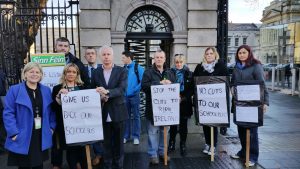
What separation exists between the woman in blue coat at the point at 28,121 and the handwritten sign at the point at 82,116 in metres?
0.42

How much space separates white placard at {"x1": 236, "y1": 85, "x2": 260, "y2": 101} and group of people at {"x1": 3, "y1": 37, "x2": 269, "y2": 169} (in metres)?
0.21

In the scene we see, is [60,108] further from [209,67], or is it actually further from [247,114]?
[247,114]

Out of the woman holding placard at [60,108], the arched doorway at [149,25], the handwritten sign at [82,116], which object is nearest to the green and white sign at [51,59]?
the woman holding placard at [60,108]

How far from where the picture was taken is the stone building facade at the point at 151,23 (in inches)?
324

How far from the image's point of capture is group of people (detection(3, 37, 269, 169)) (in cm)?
430

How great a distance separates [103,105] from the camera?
5.23 meters

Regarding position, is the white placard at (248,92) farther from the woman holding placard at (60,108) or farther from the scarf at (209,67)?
the woman holding placard at (60,108)

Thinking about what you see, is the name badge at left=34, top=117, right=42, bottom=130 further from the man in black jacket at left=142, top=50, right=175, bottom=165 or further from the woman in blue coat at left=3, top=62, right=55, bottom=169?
the man in black jacket at left=142, top=50, right=175, bottom=165

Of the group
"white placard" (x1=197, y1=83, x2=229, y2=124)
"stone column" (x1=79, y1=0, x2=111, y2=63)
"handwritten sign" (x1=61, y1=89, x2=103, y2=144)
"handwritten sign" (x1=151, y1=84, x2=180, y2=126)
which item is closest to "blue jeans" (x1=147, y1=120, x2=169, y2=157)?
"handwritten sign" (x1=151, y1=84, x2=180, y2=126)

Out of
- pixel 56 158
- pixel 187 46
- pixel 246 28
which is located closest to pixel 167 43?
pixel 187 46

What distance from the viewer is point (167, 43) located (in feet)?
30.1

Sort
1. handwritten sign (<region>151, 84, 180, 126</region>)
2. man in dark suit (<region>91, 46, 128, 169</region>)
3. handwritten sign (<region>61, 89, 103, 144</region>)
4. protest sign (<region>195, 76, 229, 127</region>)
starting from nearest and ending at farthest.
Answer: handwritten sign (<region>61, 89, 103, 144</region>)
man in dark suit (<region>91, 46, 128, 169</region>)
handwritten sign (<region>151, 84, 180, 126</region>)
protest sign (<region>195, 76, 229, 127</region>)

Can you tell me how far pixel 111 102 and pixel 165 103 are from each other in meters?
1.16

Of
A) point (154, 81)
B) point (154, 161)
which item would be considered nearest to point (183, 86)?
point (154, 81)
